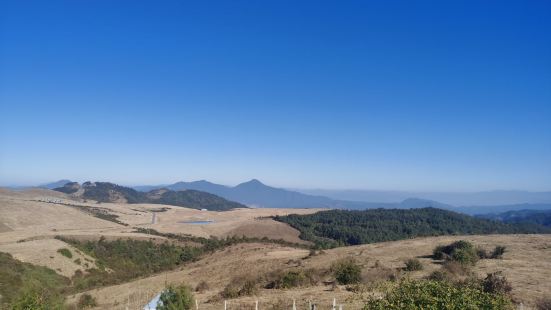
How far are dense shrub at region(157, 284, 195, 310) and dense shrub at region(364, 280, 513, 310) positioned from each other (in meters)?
12.1

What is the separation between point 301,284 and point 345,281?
2974 millimetres

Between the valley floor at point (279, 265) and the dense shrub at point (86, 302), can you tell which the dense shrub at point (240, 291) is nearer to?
the valley floor at point (279, 265)

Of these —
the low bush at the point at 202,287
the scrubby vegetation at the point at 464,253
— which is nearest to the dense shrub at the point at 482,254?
the scrubby vegetation at the point at 464,253

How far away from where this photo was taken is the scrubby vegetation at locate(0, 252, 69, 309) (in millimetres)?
19047

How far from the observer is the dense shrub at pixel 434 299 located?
10.3 m

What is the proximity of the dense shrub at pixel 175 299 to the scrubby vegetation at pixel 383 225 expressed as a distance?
82.5m

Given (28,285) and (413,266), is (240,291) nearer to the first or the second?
(28,285)

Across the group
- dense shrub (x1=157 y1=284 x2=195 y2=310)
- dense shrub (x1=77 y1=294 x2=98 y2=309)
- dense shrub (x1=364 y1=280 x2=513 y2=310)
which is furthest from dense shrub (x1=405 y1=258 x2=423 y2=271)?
dense shrub (x1=77 y1=294 x2=98 y2=309)

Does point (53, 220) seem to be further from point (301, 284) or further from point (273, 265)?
point (301, 284)

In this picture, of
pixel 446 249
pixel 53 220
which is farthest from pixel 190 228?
pixel 446 249

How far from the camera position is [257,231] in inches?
4141

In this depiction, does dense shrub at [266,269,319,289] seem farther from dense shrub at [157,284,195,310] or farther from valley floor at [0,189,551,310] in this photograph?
dense shrub at [157,284,195,310]

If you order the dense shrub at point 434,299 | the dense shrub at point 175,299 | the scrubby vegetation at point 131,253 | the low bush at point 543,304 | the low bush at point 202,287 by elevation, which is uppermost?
the dense shrub at point 434,299

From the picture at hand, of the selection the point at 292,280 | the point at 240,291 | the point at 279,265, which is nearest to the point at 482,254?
the point at 279,265
